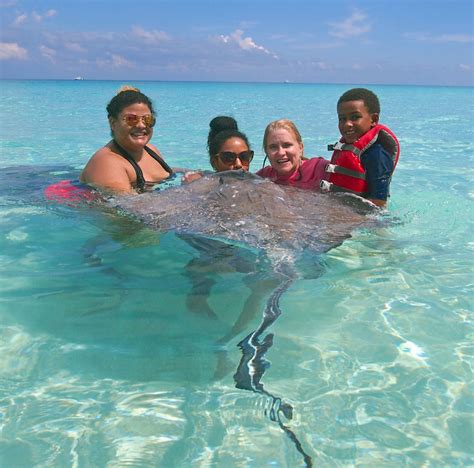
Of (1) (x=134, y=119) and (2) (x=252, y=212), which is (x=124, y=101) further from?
(2) (x=252, y=212)

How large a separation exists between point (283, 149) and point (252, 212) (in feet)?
4.10

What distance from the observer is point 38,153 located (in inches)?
486

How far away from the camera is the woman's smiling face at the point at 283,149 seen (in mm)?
5559

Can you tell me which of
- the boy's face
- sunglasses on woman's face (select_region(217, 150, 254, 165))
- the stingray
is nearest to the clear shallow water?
the stingray

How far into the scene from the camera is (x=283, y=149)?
18.4 ft

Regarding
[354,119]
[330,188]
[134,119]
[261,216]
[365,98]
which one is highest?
[365,98]

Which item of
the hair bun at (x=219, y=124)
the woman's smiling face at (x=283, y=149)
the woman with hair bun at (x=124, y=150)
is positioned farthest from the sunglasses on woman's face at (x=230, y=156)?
the woman with hair bun at (x=124, y=150)

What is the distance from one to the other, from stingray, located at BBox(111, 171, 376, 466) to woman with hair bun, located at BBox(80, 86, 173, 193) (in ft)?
1.84

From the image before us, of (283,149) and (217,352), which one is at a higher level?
(283,149)

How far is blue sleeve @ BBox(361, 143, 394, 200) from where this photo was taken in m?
5.16

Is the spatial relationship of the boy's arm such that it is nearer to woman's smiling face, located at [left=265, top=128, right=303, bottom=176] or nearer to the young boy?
the young boy

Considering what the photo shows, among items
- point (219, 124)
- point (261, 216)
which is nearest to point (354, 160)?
point (261, 216)

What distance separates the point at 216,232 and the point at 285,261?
0.76 meters

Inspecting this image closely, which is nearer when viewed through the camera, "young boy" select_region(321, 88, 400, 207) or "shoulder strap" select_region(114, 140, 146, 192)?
"young boy" select_region(321, 88, 400, 207)
